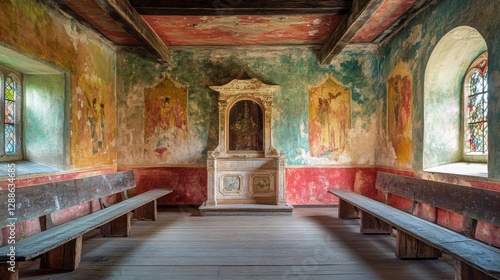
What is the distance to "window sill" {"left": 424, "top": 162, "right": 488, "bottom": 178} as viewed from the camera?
483 centimetres

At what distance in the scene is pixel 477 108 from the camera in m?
5.62

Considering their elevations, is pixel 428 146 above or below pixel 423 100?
below

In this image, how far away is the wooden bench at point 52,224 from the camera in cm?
309

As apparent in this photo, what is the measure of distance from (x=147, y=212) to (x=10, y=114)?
10.3 feet

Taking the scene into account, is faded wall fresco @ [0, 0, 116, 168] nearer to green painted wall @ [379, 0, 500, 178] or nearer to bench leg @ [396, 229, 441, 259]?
bench leg @ [396, 229, 441, 259]

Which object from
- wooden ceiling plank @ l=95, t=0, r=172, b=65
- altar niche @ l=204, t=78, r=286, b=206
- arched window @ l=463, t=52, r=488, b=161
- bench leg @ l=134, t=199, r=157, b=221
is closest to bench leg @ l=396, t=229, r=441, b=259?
arched window @ l=463, t=52, r=488, b=161

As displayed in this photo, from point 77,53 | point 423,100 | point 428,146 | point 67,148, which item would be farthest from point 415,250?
point 77,53

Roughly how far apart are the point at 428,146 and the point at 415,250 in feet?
8.41

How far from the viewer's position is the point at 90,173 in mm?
6824

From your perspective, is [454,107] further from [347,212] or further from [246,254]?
[246,254]

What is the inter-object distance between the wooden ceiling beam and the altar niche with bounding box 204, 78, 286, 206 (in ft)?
7.73

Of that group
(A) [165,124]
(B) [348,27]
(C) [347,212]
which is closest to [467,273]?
(C) [347,212]

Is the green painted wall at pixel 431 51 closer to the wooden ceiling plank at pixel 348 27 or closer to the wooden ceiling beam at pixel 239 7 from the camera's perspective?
the wooden ceiling plank at pixel 348 27

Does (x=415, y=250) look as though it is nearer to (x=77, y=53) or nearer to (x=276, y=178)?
(x=276, y=178)
